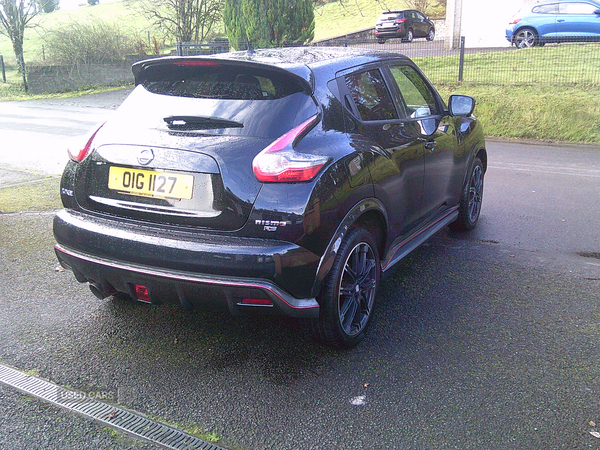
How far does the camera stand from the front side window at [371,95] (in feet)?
12.6

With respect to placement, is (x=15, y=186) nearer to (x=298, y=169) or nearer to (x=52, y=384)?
(x=52, y=384)

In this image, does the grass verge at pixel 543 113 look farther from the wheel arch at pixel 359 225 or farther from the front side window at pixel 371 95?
the wheel arch at pixel 359 225

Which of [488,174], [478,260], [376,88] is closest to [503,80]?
[488,174]

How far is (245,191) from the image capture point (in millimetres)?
3084

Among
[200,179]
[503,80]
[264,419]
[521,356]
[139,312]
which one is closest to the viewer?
[264,419]

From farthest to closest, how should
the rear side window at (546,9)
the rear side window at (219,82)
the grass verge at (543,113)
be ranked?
1. the rear side window at (546,9)
2. the grass verge at (543,113)
3. the rear side window at (219,82)

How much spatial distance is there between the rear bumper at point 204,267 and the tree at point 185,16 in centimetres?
2506

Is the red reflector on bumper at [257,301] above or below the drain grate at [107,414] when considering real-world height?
above

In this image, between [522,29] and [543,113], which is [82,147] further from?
[522,29]

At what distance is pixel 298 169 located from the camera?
3109 mm

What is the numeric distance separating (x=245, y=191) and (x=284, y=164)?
0.24m

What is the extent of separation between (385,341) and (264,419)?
1.09m

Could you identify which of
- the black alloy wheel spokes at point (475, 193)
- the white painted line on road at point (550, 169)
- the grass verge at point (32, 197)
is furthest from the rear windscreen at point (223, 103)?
the white painted line on road at point (550, 169)

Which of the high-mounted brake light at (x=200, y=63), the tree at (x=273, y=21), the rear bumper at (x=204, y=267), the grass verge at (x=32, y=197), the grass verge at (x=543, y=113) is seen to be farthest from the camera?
the tree at (x=273, y=21)
